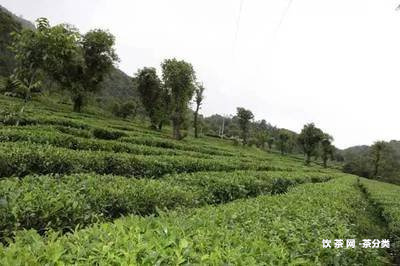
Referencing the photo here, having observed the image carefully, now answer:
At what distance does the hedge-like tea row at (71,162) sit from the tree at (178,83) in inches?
1349

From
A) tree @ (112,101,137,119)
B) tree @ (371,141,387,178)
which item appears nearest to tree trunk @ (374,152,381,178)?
tree @ (371,141,387,178)

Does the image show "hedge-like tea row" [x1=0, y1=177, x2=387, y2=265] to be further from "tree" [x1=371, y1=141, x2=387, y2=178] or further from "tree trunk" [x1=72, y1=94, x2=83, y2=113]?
"tree" [x1=371, y1=141, x2=387, y2=178]

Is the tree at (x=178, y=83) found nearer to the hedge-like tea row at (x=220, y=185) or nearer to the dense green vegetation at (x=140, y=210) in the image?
the dense green vegetation at (x=140, y=210)

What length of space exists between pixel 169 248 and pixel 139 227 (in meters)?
1.13

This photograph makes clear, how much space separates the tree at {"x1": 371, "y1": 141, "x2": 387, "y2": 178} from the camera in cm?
9438

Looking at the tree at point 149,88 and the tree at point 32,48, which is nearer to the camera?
the tree at point 32,48

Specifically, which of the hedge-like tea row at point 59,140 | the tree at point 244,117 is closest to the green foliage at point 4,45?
the tree at point 244,117

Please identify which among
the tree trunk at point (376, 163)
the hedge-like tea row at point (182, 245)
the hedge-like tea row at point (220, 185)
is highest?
the tree trunk at point (376, 163)

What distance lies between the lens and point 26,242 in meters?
4.56

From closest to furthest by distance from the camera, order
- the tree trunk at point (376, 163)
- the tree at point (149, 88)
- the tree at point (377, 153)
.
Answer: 1. the tree at point (149, 88)
2. the tree at point (377, 153)
3. the tree trunk at point (376, 163)

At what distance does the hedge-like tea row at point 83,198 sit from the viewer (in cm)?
695

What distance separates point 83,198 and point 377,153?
330 feet

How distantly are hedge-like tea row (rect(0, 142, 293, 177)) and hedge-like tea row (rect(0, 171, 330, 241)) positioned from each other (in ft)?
8.70

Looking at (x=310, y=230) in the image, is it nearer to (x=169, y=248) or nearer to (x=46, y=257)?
(x=169, y=248)
